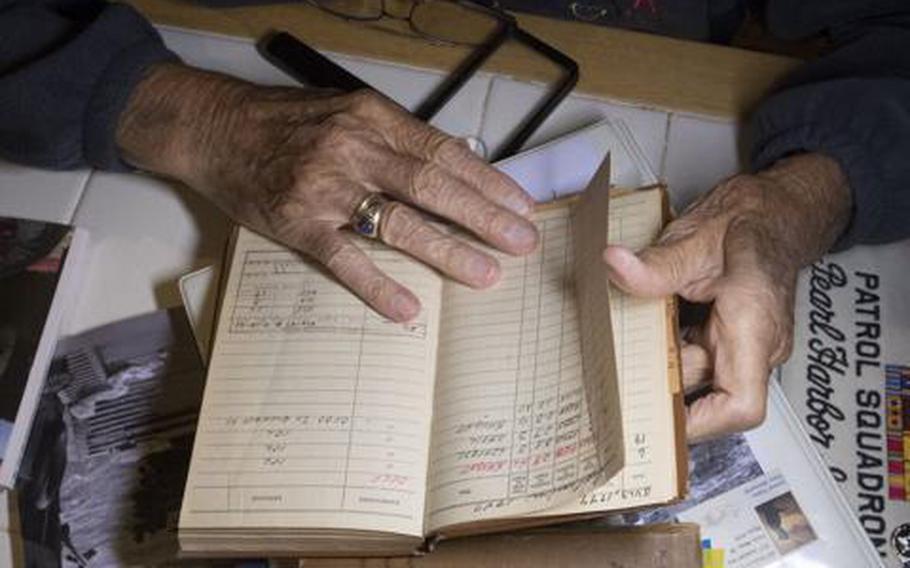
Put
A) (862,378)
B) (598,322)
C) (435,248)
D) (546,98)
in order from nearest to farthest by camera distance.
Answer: (598,322) < (435,248) < (862,378) < (546,98)

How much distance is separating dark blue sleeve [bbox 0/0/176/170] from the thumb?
0.46 metres

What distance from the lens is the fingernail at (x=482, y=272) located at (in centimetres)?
56

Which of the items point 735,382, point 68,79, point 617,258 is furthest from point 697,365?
point 68,79

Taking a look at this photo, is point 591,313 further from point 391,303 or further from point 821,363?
point 821,363

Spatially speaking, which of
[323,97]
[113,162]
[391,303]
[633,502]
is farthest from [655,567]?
[113,162]

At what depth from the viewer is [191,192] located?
776mm

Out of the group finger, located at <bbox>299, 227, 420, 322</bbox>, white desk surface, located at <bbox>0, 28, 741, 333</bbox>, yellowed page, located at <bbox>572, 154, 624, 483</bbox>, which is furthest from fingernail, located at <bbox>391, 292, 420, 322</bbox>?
white desk surface, located at <bbox>0, 28, 741, 333</bbox>

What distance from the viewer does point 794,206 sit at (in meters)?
0.68

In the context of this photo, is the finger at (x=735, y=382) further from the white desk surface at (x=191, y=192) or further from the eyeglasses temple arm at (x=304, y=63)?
the eyeglasses temple arm at (x=304, y=63)

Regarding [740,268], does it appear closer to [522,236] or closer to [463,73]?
[522,236]

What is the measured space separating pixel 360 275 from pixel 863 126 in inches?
17.3

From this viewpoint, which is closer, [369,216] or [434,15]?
[369,216]

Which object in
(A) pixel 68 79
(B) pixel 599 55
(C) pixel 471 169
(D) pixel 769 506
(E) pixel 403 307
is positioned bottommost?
(D) pixel 769 506

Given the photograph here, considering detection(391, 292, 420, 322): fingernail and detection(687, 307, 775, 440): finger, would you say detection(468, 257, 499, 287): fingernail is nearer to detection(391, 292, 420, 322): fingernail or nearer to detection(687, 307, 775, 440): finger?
detection(391, 292, 420, 322): fingernail
